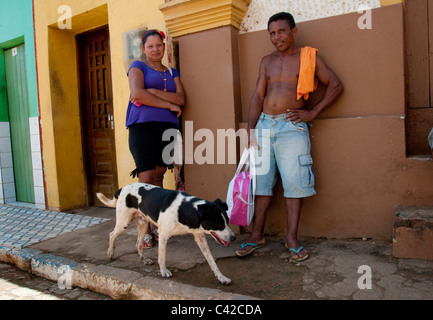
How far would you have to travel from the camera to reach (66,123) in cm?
591

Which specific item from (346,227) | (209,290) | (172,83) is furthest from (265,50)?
(209,290)

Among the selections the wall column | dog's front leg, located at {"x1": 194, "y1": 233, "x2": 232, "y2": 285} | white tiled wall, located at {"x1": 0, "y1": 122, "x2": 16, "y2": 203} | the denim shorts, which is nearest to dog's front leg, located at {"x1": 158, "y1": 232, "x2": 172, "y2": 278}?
dog's front leg, located at {"x1": 194, "y1": 233, "x2": 232, "y2": 285}

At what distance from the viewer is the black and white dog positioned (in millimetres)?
2584

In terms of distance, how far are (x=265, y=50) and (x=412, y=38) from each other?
1.46 m

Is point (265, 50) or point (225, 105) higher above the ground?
point (265, 50)

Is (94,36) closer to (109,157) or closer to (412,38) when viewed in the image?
(109,157)

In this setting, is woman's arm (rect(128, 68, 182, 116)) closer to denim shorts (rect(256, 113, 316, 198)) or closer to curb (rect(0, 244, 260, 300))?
denim shorts (rect(256, 113, 316, 198))

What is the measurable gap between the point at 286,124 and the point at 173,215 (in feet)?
4.62

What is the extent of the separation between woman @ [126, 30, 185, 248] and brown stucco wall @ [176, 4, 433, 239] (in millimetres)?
649

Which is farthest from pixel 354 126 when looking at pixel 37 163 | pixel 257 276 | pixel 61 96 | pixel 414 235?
pixel 37 163

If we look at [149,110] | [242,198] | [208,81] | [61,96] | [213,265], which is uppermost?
[61,96]

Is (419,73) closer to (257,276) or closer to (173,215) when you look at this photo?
(257,276)

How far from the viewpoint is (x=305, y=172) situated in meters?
3.32

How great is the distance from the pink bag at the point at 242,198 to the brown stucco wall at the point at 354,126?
0.45 meters
